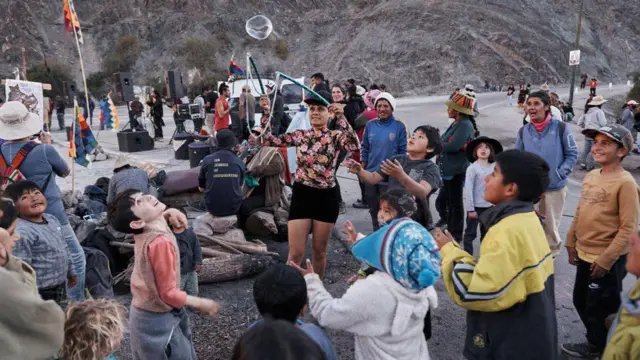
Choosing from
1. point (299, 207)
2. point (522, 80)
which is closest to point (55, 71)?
point (522, 80)

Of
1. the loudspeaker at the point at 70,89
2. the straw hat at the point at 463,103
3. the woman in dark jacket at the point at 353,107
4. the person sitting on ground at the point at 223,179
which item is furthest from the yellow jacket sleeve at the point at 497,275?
the loudspeaker at the point at 70,89

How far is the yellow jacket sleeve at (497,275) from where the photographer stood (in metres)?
2.01

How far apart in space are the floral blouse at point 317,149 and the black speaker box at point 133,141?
9668 millimetres

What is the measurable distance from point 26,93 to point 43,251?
3948 mm

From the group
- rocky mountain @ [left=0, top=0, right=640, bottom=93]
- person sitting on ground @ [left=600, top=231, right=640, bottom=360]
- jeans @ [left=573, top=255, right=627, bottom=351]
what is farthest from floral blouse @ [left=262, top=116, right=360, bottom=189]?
rocky mountain @ [left=0, top=0, right=640, bottom=93]

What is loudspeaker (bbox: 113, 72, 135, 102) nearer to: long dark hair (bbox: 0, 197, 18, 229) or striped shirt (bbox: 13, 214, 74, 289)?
striped shirt (bbox: 13, 214, 74, 289)

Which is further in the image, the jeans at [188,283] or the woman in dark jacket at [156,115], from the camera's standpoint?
the woman in dark jacket at [156,115]

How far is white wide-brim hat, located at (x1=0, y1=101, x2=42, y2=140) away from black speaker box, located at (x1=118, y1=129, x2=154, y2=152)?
883 cm

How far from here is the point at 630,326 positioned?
198cm

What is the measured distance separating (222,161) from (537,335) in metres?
3.89

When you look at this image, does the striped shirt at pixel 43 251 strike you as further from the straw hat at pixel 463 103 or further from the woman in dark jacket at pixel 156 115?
the woman in dark jacket at pixel 156 115

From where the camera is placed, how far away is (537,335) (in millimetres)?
2127

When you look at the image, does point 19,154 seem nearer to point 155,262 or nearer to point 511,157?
point 155,262

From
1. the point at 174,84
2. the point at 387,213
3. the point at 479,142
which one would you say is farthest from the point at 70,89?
the point at 387,213
